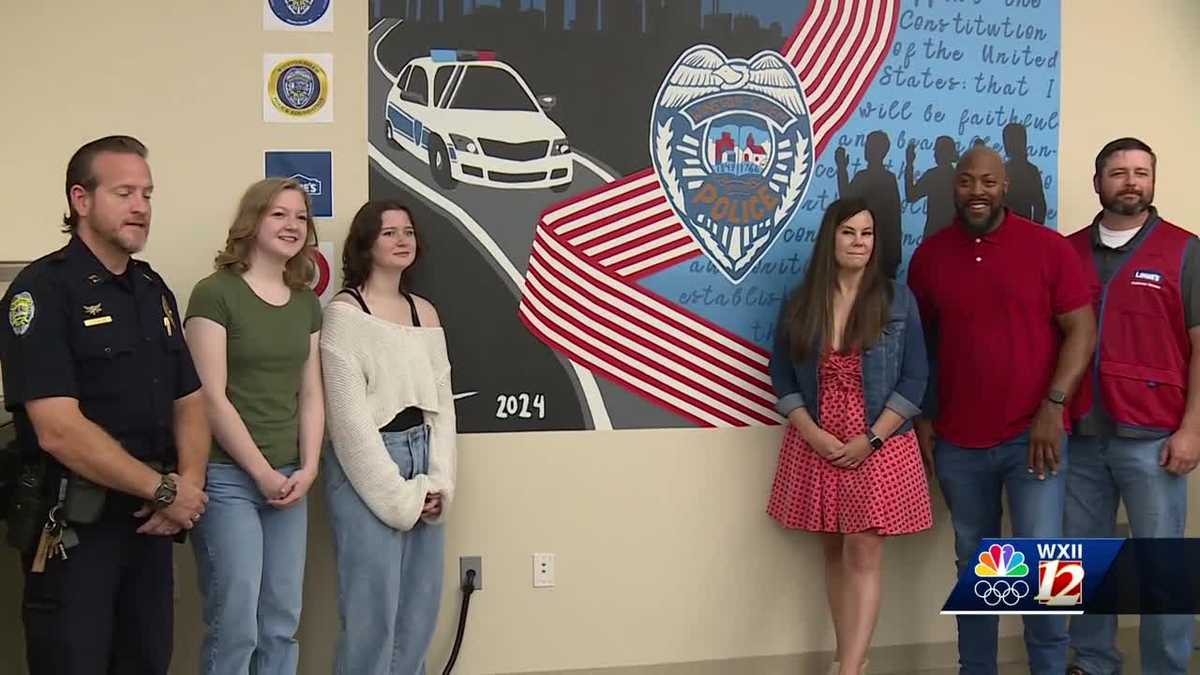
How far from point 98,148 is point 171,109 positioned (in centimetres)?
97

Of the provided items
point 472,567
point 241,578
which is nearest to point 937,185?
point 472,567

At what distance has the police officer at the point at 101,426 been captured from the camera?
245 centimetres

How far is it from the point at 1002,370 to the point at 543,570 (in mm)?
1619

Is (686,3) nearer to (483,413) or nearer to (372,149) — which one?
(372,149)

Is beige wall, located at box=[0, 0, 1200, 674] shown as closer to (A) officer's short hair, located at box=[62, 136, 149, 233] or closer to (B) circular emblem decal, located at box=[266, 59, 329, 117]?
(B) circular emblem decal, located at box=[266, 59, 329, 117]

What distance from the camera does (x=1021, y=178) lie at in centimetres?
407

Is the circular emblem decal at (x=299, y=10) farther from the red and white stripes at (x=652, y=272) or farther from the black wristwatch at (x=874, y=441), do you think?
the black wristwatch at (x=874, y=441)

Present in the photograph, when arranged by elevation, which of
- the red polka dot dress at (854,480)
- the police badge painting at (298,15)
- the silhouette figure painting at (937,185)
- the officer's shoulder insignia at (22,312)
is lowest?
the red polka dot dress at (854,480)

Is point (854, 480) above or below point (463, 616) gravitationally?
above

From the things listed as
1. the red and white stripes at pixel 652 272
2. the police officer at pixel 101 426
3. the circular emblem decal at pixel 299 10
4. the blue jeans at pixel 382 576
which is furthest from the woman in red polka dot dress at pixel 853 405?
the police officer at pixel 101 426

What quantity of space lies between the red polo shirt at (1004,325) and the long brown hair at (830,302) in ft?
0.79

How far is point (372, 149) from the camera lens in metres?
3.60

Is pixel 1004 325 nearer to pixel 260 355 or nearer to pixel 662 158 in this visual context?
pixel 662 158

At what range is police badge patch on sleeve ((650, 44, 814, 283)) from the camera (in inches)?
150
